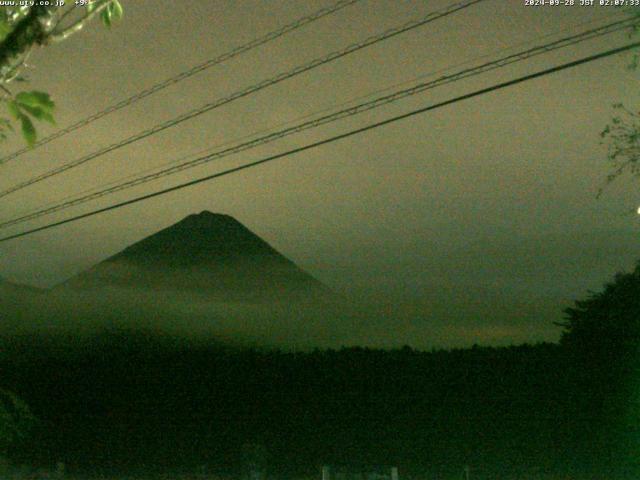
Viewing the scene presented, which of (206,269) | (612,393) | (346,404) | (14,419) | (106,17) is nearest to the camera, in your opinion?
(106,17)

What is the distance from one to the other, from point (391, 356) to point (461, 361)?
65.4 inches

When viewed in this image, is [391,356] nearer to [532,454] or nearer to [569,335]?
[532,454]

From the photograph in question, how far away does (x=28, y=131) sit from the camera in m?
2.89

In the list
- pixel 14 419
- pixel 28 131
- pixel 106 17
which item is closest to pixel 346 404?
pixel 14 419

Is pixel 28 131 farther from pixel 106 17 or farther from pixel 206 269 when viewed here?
pixel 206 269

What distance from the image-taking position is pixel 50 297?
26.9m

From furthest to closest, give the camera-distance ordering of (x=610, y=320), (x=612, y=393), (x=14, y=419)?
(x=610, y=320) < (x=612, y=393) < (x=14, y=419)

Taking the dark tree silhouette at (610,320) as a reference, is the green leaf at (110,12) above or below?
below

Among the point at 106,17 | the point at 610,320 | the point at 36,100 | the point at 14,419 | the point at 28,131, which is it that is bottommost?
the point at 14,419

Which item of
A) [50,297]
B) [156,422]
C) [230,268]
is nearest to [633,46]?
[156,422]

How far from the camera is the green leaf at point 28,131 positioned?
114 inches

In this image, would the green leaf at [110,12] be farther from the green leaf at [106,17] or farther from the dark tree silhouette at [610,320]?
the dark tree silhouette at [610,320]

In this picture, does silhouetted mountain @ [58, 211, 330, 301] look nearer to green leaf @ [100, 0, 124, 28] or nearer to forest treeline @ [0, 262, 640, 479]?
forest treeline @ [0, 262, 640, 479]

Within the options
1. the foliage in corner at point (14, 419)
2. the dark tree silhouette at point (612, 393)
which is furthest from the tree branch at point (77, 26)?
the dark tree silhouette at point (612, 393)
